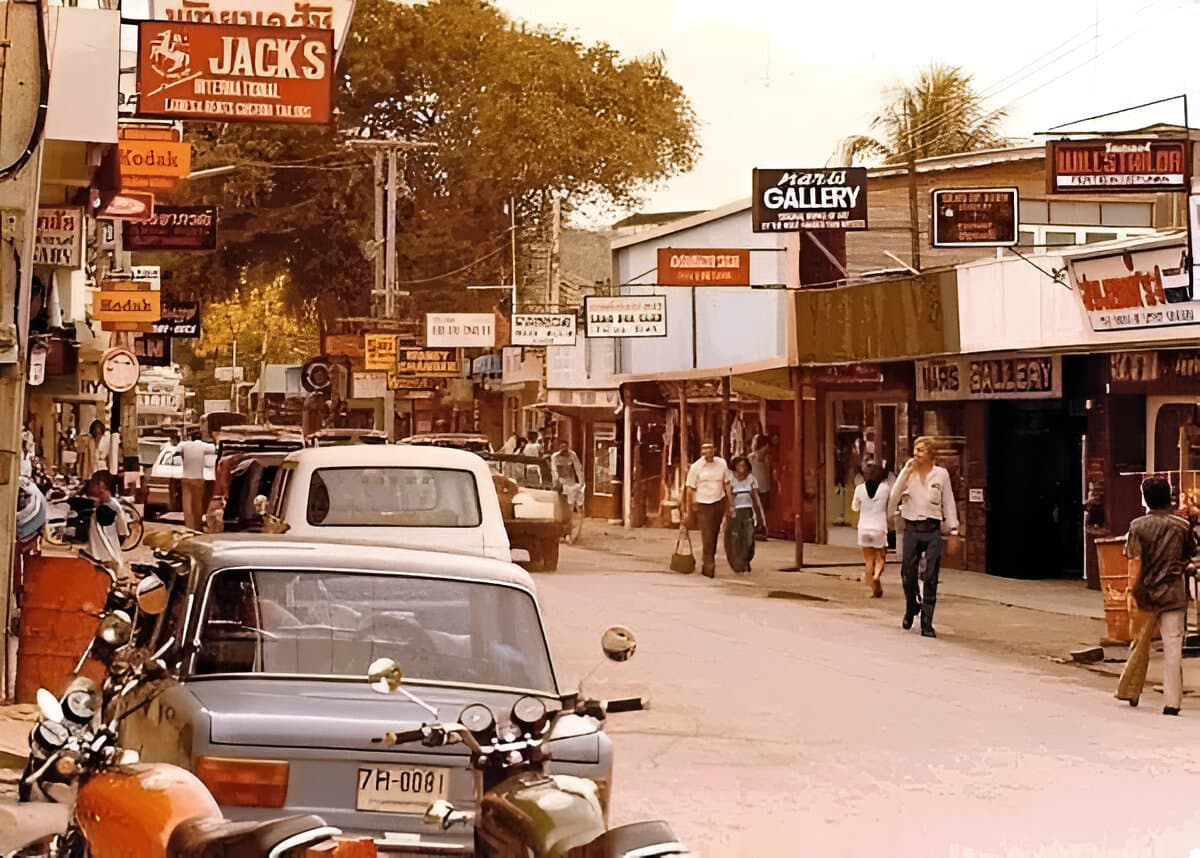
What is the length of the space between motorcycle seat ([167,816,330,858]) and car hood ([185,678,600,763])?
125 centimetres

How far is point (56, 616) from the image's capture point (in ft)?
44.7

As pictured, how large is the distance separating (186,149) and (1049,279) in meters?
11.2

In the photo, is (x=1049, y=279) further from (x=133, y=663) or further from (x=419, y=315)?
(x=419, y=315)

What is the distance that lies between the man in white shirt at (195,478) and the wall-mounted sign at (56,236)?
11.2m

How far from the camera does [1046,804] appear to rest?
10.9 metres

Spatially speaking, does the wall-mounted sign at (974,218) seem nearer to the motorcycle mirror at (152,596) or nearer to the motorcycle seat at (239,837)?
the motorcycle mirror at (152,596)

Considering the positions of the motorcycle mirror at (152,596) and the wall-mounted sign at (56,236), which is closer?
the motorcycle mirror at (152,596)

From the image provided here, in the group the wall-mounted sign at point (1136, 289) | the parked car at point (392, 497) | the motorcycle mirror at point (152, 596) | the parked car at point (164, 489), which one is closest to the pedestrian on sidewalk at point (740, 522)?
the wall-mounted sign at point (1136, 289)

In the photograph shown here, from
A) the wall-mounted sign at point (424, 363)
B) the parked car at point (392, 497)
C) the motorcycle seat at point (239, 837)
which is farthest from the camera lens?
the wall-mounted sign at point (424, 363)

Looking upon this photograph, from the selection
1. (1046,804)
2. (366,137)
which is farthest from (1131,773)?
(366,137)

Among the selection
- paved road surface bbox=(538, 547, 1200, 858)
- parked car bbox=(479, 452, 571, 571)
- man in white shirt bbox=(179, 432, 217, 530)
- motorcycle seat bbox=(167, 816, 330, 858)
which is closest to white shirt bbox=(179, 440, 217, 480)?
man in white shirt bbox=(179, 432, 217, 530)

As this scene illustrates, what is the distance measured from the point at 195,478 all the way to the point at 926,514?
18766 millimetres

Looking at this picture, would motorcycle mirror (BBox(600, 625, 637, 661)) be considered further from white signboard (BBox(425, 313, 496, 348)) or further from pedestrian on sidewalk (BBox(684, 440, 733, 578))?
white signboard (BBox(425, 313, 496, 348))

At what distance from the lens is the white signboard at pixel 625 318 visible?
3916 centimetres
